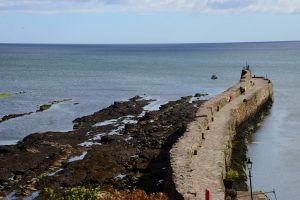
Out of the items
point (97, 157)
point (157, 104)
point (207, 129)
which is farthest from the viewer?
point (157, 104)

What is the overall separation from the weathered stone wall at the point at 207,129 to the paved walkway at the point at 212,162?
3.4 inches

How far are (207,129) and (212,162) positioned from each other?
7849mm

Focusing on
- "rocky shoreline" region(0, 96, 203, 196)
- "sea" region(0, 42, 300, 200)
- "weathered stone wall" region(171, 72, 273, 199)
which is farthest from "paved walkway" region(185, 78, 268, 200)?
"sea" region(0, 42, 300, 200)

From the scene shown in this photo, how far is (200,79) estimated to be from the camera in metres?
91.2

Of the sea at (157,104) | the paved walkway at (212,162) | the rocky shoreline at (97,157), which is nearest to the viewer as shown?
the paved walkway at (212,162)

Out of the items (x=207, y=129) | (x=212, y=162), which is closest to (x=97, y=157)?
(x=207, y=129)

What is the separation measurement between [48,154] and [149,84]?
5208 centimetres

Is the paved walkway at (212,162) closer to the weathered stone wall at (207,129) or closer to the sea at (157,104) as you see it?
the weathered stone wall at (207,129)

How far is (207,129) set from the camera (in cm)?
3069

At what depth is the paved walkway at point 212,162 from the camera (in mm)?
18500

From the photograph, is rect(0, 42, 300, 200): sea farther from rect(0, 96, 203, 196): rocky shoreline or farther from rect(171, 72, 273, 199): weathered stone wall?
rect(0, 96, 203, 196): rocky shoreline

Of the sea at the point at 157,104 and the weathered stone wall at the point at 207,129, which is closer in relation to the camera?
the weathered stone wall at the point at 207,129

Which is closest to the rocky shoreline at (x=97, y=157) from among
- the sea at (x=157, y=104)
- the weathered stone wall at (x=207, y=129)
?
the weathered stone wall at (x=207, y=129)

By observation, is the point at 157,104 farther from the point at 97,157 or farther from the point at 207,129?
the point at 97,157
